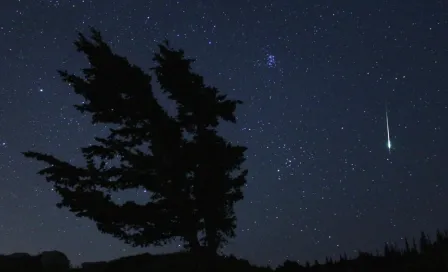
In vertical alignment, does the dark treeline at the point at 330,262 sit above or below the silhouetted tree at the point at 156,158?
below

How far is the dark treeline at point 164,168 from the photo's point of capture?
1859 centimetres

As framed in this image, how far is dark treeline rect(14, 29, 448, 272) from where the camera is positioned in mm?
18594

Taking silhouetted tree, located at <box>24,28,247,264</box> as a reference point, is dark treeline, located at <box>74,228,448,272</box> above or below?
below

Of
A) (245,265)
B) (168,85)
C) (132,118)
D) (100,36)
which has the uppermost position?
(100,36)

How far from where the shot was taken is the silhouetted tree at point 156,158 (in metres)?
18.6

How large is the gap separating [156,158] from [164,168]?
609mm

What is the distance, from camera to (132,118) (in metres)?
20.0

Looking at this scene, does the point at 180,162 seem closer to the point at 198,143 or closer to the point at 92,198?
the point at 198,143

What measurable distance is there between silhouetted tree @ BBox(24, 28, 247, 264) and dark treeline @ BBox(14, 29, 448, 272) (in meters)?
0.04

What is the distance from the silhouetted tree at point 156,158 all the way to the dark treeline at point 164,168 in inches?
1.7

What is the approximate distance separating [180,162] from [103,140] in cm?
354

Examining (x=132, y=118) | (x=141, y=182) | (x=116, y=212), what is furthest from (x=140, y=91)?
(x=116, y=212)

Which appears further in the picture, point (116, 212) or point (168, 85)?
point (168, 85)

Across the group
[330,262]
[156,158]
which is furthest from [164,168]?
[330,262]
